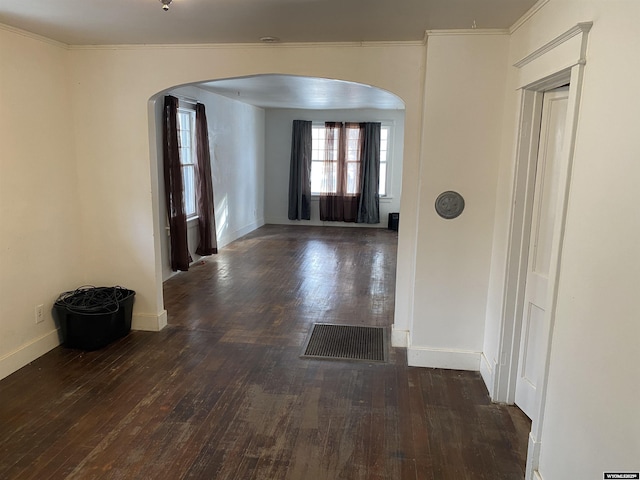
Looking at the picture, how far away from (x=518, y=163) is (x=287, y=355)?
2141 millimetres

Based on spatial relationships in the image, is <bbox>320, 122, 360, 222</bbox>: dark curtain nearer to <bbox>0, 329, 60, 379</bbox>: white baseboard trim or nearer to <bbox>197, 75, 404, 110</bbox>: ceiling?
<bbox>197, 75, 404, 110</bbox>: ceiling

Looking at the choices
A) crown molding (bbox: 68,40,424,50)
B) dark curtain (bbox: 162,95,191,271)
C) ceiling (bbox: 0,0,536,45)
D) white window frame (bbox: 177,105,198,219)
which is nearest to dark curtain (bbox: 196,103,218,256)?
white window frame (bbox: 177,105,198,219)

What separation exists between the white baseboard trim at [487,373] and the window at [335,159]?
22.2ft

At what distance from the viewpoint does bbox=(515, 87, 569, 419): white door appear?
2.50 meters

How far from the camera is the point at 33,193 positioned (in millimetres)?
3320

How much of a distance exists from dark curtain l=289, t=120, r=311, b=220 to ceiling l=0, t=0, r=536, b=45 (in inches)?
250

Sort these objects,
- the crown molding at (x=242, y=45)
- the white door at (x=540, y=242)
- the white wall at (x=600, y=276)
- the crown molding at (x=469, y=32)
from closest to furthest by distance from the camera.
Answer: the white wall at (x=600, y=276)
the white door at (x=540, y=242)
the crown molding at (x=469, y=32)
the crown molding at (x=242, y=45)

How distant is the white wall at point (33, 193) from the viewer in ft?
10.2

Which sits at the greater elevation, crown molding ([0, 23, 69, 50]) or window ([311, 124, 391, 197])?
crown molding ([0, 23, 69, 50])

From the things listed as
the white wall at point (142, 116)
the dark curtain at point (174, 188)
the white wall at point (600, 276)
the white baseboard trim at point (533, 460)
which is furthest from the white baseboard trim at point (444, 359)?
the dark curtain at point (174, 188)

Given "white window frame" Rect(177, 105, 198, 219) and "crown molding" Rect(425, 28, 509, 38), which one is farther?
"white window frame" Rect(177, 105, 198, 219)

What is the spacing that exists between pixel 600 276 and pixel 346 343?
246 centimetres

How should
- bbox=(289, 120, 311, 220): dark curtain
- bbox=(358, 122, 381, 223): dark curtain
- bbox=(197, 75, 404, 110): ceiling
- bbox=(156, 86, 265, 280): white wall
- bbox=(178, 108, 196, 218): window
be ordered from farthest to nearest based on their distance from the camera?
bbox=(289, 120, 311, 220): dark curtain, bbox=(358, 122, 381, 223): dark curtain, bbox=(156, 86, 265, 280): white wall, bbox=(178, 108, 196, 218): window, bbox=(197, 75, 404, 110): ceiling

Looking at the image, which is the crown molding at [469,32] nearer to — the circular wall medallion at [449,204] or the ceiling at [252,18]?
the ceiling at [252,18]
